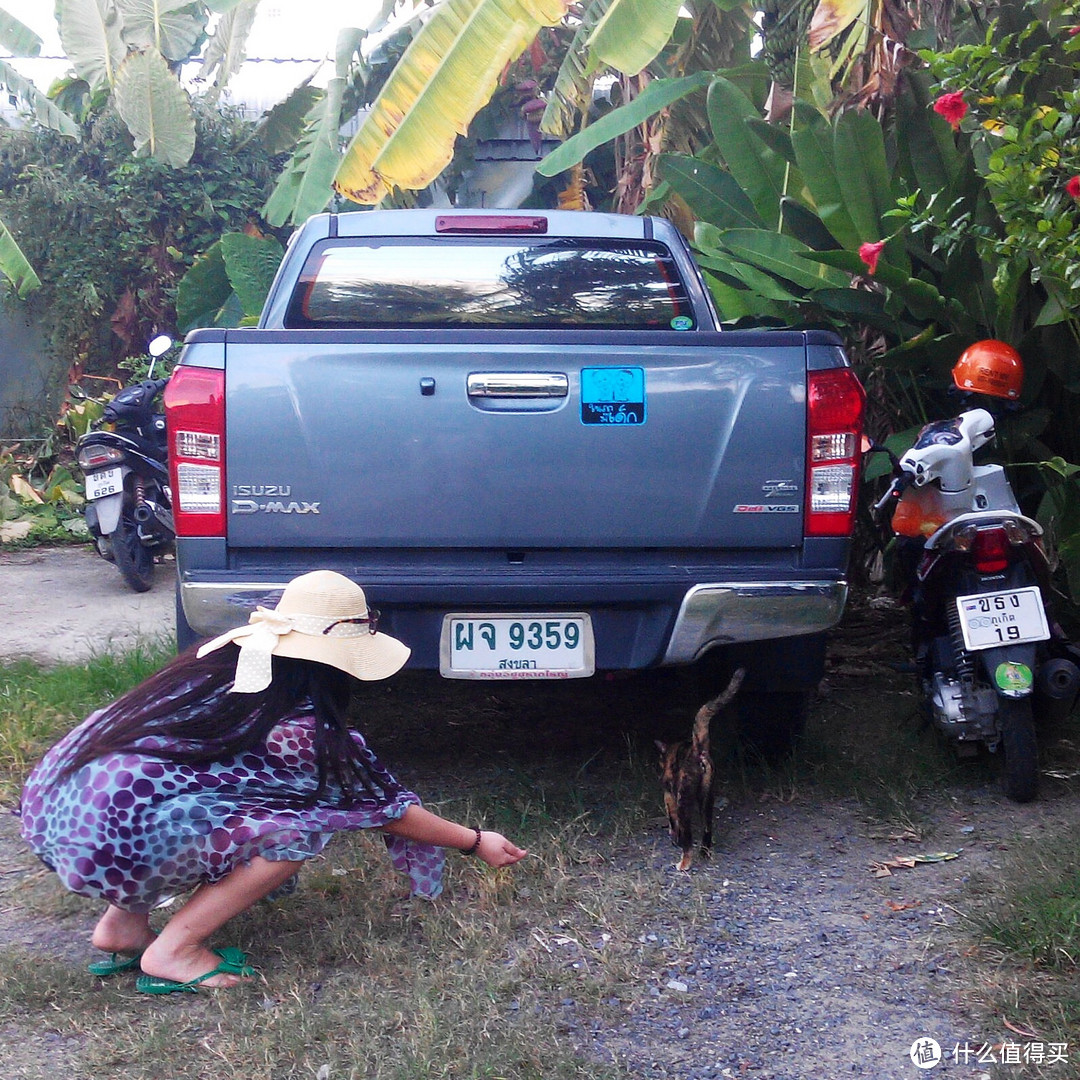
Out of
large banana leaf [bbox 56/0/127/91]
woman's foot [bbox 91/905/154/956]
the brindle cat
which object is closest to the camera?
woman's foot [bbox 91/905/154/956]

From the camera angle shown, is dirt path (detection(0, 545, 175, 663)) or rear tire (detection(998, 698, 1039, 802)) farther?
dirt path (detection(0, 545, 175, 663))

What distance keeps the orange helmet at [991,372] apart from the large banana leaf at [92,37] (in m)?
8.69

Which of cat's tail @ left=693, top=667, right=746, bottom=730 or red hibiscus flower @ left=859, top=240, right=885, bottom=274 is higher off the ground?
red hibiscus flower @ left=859, top=240, right=885, bottom=274

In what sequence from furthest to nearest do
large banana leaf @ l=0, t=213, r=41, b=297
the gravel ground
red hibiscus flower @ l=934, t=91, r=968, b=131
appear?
large banana leaf @ l=0, t=213, r=41, b=297 → red hibiscus flower @ l=934, t=91, r=968, b=131 → the gravel ground

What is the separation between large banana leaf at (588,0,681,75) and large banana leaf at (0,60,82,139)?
19.7 ft

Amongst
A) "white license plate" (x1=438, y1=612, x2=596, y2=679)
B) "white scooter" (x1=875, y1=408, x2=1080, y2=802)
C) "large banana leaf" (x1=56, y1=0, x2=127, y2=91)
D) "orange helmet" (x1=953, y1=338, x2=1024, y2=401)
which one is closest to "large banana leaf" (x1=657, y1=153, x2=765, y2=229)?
"orange helmet" (x1=953, y1=338, x2=1024, y2=401)

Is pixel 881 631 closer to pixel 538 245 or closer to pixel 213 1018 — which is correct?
pixel 538 245

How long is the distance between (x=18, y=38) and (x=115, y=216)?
300 cm

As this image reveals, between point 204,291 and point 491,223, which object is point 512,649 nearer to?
point 491,223

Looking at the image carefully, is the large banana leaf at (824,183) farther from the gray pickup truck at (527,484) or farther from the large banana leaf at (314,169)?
the large banana leaf at (314,169)

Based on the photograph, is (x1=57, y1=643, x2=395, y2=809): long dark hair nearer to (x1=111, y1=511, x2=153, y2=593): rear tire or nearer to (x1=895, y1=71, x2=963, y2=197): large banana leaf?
(x1=895, y1=71, x2=963, y2=197): large banana leaf

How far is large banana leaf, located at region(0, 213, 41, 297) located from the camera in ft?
31.8

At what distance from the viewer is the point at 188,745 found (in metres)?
2.75

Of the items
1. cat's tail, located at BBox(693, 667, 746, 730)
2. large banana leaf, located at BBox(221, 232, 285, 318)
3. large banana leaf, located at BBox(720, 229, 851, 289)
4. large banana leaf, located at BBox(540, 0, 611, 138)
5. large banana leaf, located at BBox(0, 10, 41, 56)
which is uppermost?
large banana leaf, located at BBox(0, 10, 41, 56)
